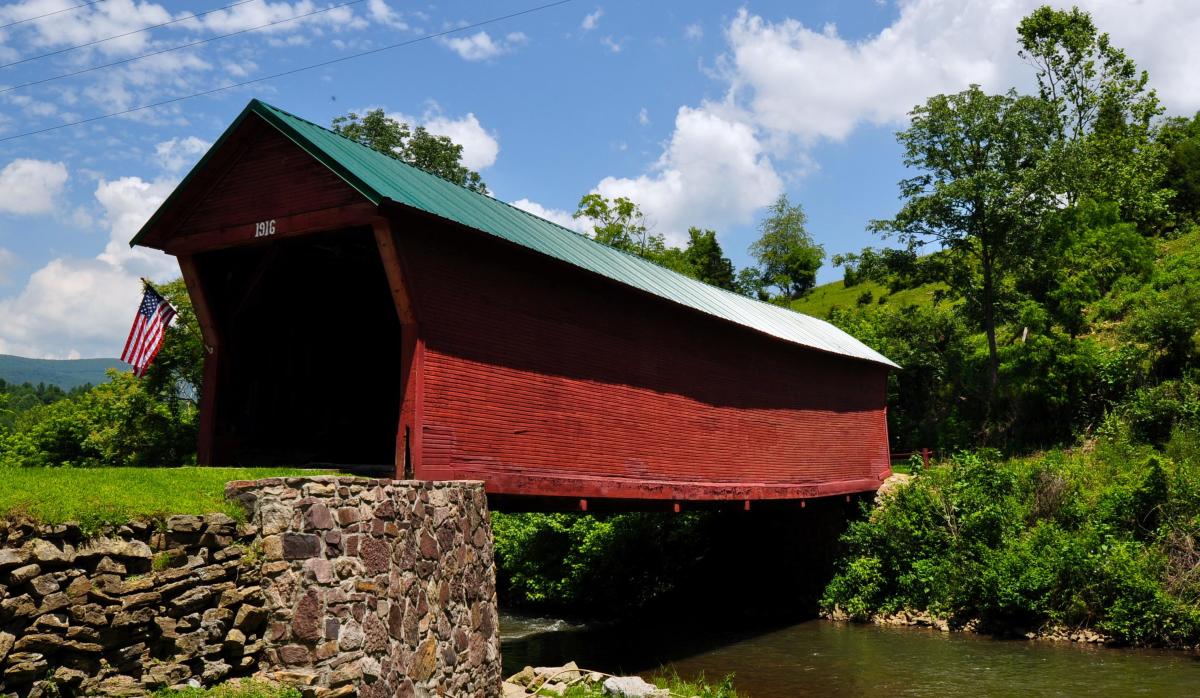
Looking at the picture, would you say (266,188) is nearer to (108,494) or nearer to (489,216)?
(489,216)

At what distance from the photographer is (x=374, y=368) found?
17.3 metres

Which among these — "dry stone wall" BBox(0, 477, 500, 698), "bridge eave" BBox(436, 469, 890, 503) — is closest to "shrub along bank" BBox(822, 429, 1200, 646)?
"bridge eave" BBox(436, 469, 890, 503)

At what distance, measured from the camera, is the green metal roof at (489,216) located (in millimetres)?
11695

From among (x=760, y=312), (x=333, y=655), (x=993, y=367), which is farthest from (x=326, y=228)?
(x=993, y=367)

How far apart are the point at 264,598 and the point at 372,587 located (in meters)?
1.17

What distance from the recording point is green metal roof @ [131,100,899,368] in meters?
11.7

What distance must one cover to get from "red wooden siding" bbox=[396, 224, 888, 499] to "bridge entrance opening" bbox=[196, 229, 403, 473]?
1.59 metres

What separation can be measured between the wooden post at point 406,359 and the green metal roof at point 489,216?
26.4 inches

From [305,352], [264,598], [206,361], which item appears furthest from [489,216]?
[264,598]

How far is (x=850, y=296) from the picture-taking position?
70125 millimetres

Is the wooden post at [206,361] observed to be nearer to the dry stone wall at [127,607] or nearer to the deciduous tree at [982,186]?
the dry stone wall at [127,607]

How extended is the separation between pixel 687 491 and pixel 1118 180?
37.4 meters

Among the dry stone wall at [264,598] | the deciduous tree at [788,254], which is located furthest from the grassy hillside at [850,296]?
the dry stone wall at [264,598]

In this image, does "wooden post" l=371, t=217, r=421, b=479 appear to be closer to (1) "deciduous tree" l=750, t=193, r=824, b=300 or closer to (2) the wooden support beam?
(2) the wooden support beam
